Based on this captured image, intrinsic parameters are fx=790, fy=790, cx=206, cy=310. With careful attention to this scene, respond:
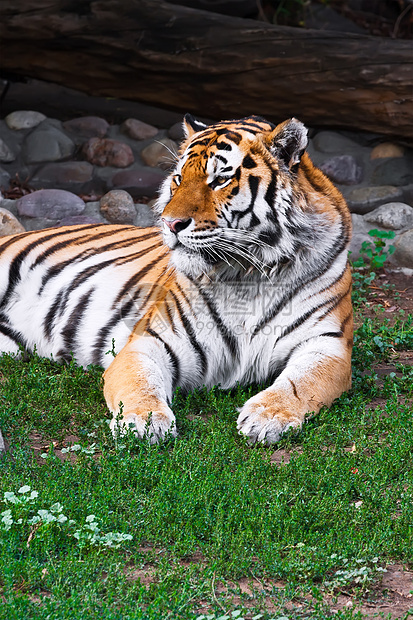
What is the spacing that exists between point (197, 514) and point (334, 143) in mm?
5045

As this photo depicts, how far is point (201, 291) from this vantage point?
376cm

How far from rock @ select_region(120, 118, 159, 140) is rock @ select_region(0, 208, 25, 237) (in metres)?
1.56

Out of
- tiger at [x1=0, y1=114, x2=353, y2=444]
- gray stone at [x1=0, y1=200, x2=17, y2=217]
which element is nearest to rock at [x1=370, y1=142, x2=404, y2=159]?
gray stone at [x1=0, y1=200, x2=17, y2=217]

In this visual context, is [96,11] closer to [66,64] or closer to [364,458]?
[66,64]

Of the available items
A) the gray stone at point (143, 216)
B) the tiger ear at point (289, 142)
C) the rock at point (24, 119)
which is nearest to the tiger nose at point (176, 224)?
the tiger ear at point (289, 142)

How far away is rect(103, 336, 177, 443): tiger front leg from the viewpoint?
314 centimetres

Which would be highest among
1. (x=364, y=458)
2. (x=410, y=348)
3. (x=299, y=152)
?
(x=299, y=152)

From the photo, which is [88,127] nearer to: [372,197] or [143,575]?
[372,197]

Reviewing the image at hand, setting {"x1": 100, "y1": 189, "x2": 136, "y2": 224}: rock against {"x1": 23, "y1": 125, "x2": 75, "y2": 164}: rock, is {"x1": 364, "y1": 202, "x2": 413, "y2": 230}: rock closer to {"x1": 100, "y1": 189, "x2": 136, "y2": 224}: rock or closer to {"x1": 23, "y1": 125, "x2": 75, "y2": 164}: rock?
{"x1": 100, "y1": 189, "x2": 136, "y2": 224}: rock

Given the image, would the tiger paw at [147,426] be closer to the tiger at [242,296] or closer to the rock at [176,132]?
the tiger at [242,296]

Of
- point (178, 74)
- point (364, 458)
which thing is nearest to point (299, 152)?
point (364, 458)

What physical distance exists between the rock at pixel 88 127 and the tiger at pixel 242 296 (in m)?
3.27

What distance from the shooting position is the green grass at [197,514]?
85.6 inches

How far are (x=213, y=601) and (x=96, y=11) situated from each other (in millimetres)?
5341
